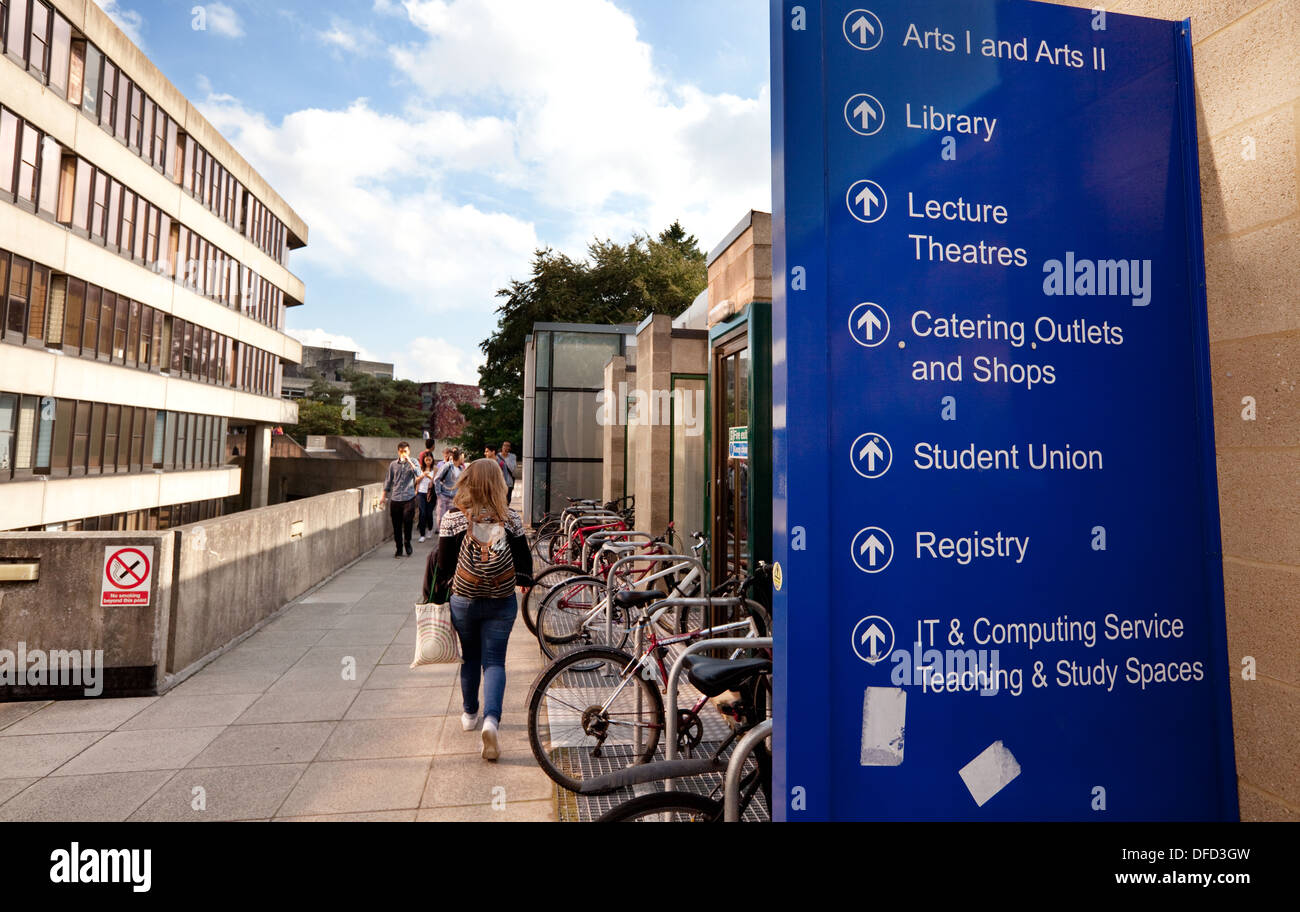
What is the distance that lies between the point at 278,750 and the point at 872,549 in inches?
162

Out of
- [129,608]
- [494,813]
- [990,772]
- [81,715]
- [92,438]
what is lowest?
[494,813]

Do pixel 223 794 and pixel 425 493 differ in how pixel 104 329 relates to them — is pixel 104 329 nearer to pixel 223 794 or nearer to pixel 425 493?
pixel 425 493

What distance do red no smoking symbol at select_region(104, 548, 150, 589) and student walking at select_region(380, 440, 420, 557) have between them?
6.07m

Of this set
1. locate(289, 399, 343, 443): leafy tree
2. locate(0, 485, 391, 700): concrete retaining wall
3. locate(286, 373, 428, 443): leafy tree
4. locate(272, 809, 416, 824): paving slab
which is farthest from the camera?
locate(286, 373, 428, 443): leafy tree

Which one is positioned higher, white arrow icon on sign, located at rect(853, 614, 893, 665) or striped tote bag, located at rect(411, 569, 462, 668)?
white arrow icon on sign, located at rect(853, 614, 893, 665)

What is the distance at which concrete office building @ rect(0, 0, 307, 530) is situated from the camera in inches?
816

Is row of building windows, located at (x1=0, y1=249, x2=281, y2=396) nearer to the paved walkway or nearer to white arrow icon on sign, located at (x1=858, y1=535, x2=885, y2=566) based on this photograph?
the paved walkway

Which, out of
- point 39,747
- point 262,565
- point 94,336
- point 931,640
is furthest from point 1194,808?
point 94,336

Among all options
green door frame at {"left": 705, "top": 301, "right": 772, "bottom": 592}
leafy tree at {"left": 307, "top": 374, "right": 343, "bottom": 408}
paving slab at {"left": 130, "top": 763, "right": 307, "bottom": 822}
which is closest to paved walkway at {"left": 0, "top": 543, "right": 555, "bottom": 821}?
paving slab at {"left": 130, "top": 763, "right": 307, "bottom": 822}

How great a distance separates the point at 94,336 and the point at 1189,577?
1208 inches

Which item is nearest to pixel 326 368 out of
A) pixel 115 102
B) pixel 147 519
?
pixel 147 519

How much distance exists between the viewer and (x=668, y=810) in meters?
2.46

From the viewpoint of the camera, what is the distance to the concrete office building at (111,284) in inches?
816
